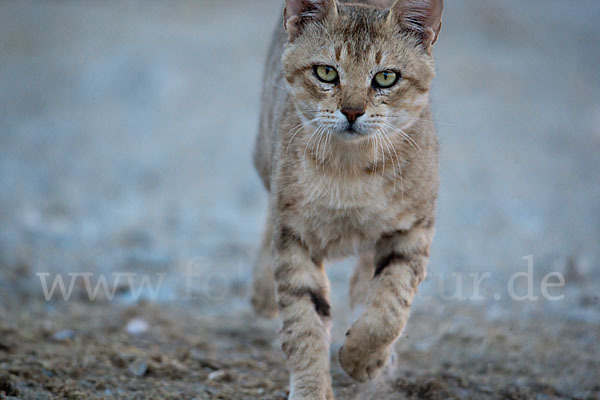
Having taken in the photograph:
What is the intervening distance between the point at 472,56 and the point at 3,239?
806cm

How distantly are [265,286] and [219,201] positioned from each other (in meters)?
3.38

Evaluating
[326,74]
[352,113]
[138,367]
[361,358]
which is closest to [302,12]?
[326,74]

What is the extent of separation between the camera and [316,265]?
3697 millimetres

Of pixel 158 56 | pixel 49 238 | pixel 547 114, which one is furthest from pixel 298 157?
pixel 158 56

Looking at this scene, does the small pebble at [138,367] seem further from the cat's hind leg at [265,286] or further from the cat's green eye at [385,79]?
the cat's green eye at [385,79]

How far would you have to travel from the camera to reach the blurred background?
4.18 meters

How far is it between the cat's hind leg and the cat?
1.46 meters

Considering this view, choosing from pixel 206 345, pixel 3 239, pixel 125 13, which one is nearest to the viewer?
pixel 206 345

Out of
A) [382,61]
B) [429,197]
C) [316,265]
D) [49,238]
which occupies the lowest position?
[49,238]

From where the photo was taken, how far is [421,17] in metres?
3.54

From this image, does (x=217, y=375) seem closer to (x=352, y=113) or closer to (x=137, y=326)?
(x=137, y=326)

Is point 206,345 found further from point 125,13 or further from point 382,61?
point 125,13

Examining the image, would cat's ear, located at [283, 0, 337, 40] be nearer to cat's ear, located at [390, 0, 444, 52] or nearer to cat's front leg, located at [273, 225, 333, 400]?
cat's ear, located at [390, 0, 444, 52]

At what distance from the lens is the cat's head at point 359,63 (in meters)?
3.33
